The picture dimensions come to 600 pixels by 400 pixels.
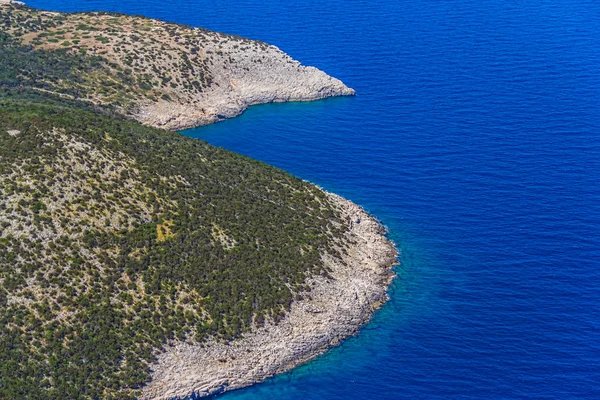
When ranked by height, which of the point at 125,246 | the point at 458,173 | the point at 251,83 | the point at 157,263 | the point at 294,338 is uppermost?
the point at 251,83

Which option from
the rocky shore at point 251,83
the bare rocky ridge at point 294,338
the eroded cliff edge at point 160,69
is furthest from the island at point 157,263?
the rocky shore at point 251,83

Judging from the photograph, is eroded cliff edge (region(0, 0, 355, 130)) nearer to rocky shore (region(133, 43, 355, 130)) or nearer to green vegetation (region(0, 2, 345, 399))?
rocky shore (region(133, 43, 355, 130))

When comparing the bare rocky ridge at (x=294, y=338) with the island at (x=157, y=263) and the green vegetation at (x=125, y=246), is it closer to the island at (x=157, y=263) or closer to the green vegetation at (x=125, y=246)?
the island at (x=157, y=263)

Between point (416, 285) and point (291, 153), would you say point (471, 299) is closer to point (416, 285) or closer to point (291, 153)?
point (416, 285)

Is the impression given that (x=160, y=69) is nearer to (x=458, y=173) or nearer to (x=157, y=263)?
(x=458, y=173)

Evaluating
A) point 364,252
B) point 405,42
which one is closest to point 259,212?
point 364,252

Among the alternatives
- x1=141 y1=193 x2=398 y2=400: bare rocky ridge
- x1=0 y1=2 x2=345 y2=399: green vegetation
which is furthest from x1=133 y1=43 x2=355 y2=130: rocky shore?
x1=141 y1=193 x2=398 y2=400: bare rocky ridge

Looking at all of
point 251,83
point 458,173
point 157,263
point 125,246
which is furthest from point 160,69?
point 157,263
